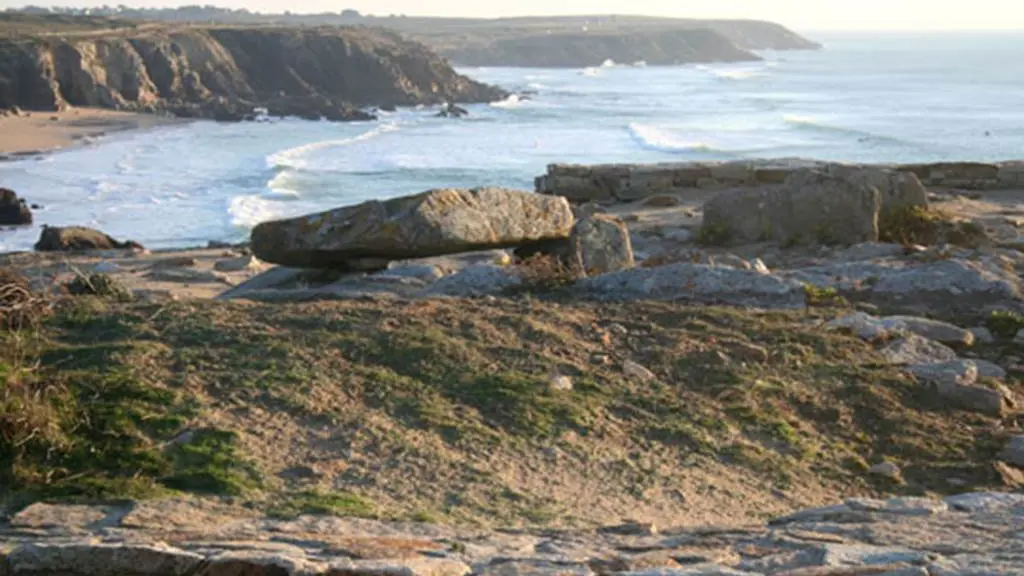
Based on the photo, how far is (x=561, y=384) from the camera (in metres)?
6.59

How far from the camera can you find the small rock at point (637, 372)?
688 cm

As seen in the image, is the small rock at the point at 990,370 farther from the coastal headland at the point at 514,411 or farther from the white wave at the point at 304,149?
the white wave at the point at 304,149

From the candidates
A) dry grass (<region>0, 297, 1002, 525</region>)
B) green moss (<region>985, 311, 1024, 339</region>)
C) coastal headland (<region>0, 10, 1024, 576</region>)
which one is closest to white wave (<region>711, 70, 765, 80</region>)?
coastal headland (<region>0, 10, 1024, 576</region>)

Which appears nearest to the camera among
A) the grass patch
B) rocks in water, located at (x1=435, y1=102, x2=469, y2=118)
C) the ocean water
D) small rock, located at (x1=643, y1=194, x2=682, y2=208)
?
the grass patch

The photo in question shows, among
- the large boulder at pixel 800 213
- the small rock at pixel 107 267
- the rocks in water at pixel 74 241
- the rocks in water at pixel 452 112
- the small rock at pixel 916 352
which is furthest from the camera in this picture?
the rocks in water at pixel 452 112

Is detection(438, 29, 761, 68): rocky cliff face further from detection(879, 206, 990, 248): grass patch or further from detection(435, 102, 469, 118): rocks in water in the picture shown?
detection(879, 206, 990, 248): grass patch

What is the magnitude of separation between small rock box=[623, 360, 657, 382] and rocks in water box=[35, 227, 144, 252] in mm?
13301

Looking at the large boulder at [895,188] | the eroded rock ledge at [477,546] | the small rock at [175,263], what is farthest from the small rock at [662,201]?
the eroded rock ledge at [477,546]

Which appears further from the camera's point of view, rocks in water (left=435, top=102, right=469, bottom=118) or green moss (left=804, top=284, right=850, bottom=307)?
rocks in water (left=435, top=102, right=469, bottom=118)

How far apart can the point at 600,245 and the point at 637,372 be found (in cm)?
403

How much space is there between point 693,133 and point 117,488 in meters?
51.1

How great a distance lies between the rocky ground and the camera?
446 cm

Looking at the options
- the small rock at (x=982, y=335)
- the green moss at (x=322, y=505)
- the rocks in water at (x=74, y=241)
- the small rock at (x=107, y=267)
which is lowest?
the rocks in water at (x=74, y=241)

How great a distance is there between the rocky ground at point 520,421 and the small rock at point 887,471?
0.01m
